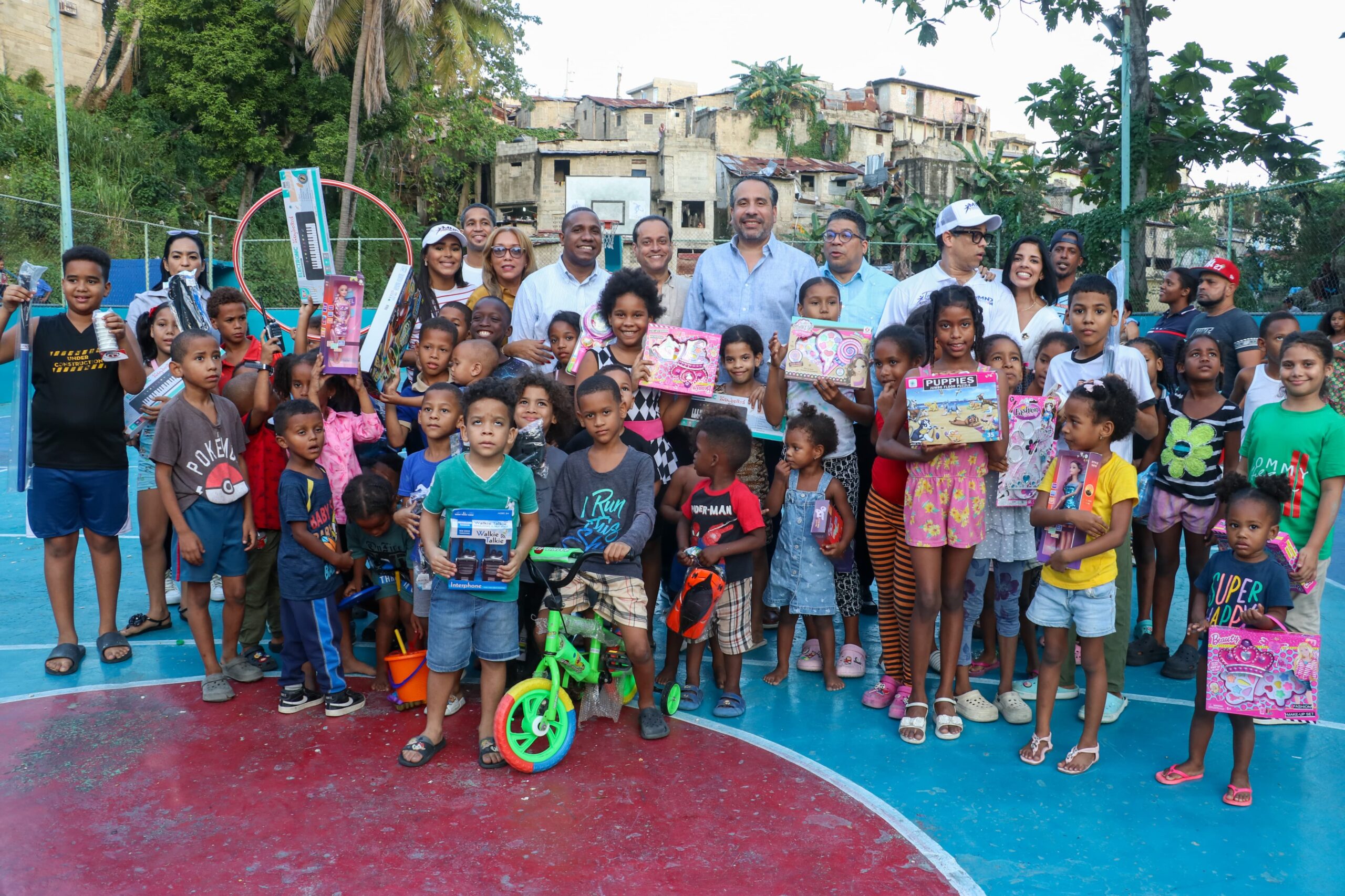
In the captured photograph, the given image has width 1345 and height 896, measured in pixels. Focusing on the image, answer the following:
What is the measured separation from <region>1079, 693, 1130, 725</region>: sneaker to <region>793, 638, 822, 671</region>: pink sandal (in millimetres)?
1308

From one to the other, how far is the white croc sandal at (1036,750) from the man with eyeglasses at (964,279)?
213cm

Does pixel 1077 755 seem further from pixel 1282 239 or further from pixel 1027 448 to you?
pixel 1282 239

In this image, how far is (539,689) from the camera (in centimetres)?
404

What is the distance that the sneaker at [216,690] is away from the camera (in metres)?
4.67

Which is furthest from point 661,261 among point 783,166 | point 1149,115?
point 783,166

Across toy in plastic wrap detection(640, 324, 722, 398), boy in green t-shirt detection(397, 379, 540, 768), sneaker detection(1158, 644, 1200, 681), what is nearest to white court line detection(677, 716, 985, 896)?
boy in green t-shirt detection(397, 379, 540, 768)

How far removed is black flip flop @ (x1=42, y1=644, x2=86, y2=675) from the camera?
5.07 meters

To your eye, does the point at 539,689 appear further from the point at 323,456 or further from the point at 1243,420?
the point at 1243,420

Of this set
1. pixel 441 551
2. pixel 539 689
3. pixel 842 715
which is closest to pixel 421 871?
pixel 539 689

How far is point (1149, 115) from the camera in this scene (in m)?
15.1

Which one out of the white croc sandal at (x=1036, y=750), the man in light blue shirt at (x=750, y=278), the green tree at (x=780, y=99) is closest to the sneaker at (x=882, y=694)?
the white croc sandal at (x=1036, y=750)

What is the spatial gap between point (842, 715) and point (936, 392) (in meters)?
1.60

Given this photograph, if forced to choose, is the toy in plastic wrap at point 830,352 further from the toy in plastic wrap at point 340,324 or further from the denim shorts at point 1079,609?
the toy in plastic wrap at point 340,324

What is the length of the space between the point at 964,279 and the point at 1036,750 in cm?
252
